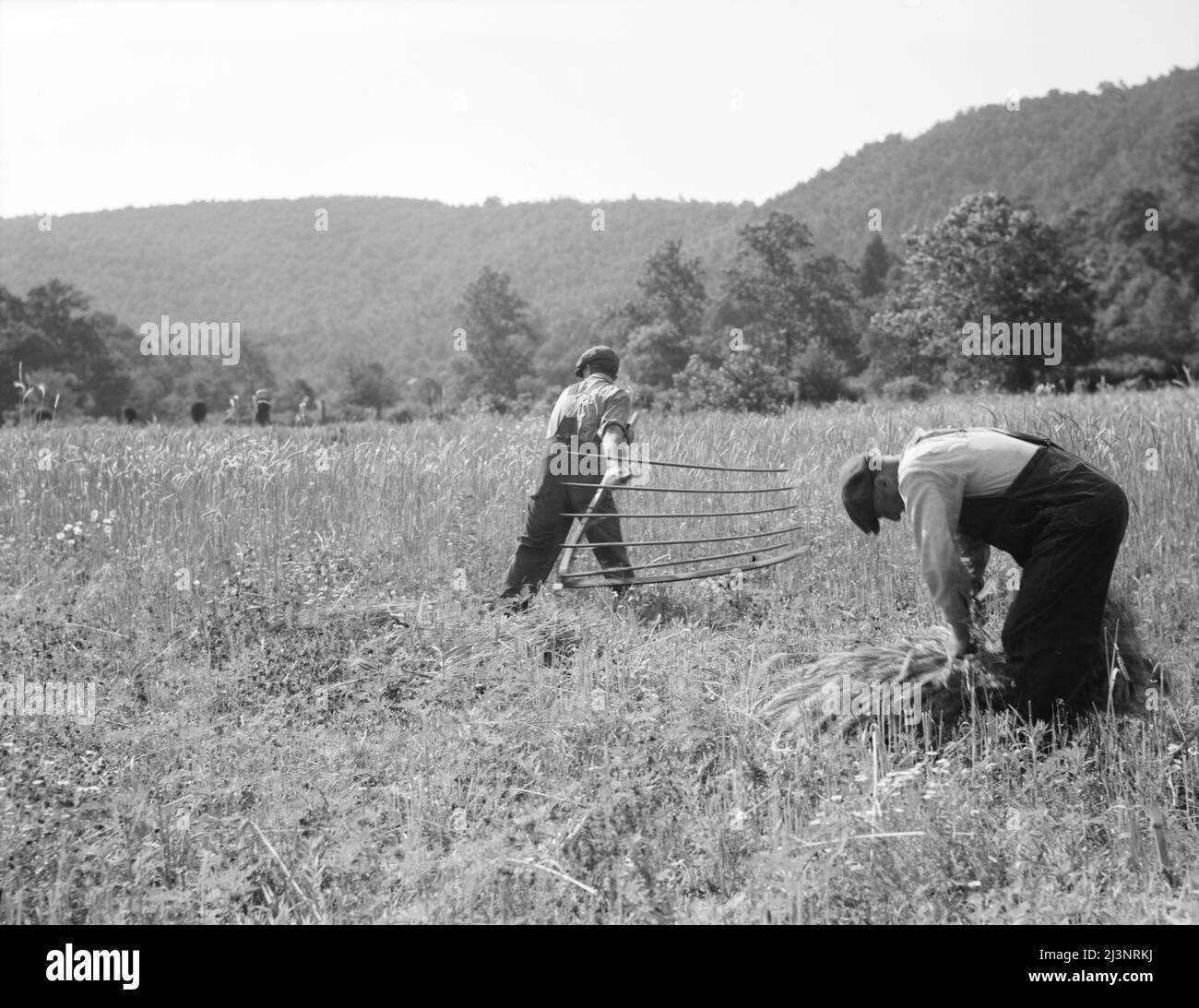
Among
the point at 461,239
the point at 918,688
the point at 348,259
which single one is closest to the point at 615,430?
the point at 918,688

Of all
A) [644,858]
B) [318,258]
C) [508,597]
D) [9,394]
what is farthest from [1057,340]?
[318,258]

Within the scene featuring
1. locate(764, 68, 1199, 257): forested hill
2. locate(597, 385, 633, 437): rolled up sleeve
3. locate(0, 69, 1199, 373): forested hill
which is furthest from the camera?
locate(0, 69, 1199, 373): forested hill

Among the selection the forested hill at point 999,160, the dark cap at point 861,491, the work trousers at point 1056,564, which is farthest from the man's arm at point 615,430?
the forested hill at point 999,160

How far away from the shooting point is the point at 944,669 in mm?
3895

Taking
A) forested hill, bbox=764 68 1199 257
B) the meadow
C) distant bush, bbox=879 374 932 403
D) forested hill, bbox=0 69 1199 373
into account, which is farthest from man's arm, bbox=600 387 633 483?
forested hill, bbox=764 68 1199 257

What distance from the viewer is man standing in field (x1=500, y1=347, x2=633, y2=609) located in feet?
19.1

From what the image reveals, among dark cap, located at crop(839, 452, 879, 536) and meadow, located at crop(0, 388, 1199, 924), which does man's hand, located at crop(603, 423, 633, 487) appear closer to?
meadow, located at crop(0, 388, 1199, 924)

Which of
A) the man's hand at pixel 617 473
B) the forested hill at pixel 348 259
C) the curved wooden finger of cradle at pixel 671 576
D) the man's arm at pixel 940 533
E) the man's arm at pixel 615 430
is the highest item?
the forested hill at pixel 348 259

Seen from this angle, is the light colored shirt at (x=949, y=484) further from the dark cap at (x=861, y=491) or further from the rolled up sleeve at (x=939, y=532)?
the dark cap at (x=861, y=491)

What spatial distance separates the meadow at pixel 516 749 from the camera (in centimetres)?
287

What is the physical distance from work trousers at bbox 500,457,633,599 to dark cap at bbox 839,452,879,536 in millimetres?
2132
